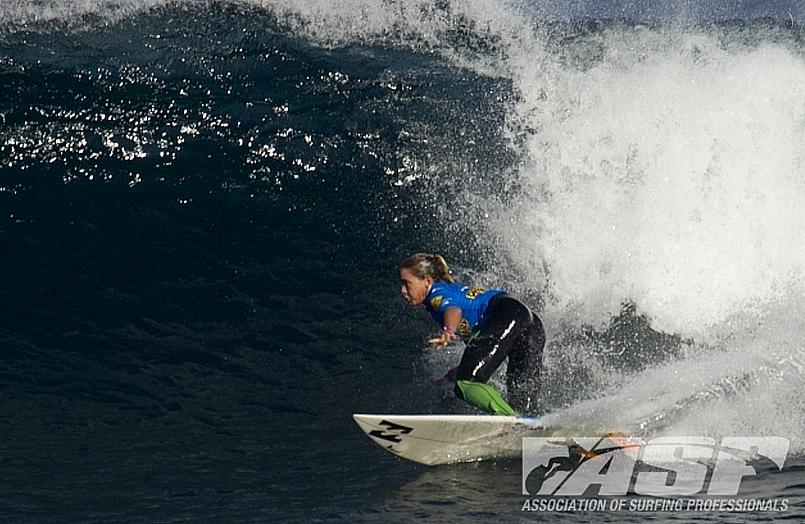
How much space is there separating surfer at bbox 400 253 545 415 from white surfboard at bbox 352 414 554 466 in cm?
14

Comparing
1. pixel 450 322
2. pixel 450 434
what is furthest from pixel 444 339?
pixel 450 434

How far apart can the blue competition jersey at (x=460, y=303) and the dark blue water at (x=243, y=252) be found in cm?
69

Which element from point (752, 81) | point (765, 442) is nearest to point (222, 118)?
point (752, 81)

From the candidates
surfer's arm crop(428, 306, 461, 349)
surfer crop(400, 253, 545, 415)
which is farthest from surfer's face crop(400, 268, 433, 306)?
surfer's arm crop(428, 306, 461, 349)

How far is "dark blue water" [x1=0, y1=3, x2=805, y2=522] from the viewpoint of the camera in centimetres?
659

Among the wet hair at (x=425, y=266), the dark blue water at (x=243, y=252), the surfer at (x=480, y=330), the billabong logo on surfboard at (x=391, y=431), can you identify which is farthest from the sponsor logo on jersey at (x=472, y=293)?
the billabong logo on surfboard at (x=391, y=431)

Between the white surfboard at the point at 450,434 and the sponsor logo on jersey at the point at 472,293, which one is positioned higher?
the sponsor logo on jersey at the point at 472,293

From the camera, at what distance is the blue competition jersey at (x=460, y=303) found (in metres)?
7.15

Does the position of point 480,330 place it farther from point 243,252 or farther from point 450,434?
point 243,252

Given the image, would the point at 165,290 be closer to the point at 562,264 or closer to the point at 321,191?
the point at 321,191

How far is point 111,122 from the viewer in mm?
10391

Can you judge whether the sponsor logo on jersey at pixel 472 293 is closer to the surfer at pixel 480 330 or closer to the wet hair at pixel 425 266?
the surfer at pixel 480 330

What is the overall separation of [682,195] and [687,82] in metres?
1.40

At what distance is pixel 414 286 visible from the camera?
281 inches
